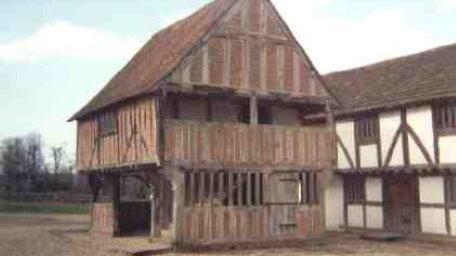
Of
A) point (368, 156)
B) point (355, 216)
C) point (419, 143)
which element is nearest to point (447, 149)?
point (419, 143)

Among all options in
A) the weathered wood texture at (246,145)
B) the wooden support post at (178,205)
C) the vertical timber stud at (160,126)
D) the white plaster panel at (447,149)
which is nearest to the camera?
the wooden support post at (178,205)

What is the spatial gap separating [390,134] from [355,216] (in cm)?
419

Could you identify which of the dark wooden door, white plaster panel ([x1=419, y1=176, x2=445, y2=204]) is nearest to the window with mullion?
white plaster panel ([x1=419, y1=176, x2=445, y2=204])

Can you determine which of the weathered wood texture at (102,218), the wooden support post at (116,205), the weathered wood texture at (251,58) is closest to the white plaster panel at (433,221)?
the weathered wood texture at (251,58)

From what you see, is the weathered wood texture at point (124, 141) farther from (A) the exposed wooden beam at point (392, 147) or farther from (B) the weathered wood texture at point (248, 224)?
(A) the exposed wooden beam at point (392, 147)

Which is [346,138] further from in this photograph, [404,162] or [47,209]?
[47,209]

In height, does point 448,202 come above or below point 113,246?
above

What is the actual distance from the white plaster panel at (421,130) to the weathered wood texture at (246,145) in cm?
359

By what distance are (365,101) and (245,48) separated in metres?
7.27

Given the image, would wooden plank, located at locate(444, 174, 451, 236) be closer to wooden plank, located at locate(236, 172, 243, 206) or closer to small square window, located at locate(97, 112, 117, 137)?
wooden plank, located at locate(236, 172, 243, 206)

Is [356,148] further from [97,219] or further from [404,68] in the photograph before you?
[97,219]

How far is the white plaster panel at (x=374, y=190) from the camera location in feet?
88.4

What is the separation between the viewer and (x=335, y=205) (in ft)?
96.1

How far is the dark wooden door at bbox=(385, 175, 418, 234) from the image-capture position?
25281 millimetres
